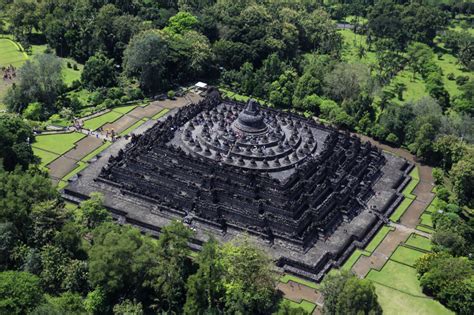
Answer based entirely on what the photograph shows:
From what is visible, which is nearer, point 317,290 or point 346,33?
point 317,290

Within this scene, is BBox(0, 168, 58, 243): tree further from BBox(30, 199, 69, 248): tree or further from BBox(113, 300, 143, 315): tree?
BBox(113, 300, 143, 315): tree

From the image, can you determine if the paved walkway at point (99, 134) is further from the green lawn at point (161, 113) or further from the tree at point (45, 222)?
the tree at point (45, 222)

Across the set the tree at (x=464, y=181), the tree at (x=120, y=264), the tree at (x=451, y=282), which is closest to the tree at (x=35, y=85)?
the tree at (x=120, y=264)

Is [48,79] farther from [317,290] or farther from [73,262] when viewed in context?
[317,290]

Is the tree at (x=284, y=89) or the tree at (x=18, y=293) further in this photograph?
the tree at (x=284, y=89)

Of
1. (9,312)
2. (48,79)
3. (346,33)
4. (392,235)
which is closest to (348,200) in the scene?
(392,235)

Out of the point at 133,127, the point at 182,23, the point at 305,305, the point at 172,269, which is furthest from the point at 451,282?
the point at 182,23
